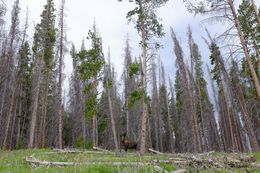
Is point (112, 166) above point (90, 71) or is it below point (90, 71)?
below

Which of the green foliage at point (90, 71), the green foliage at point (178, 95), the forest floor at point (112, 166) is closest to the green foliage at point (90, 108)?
the green foliage at point (90, 71)

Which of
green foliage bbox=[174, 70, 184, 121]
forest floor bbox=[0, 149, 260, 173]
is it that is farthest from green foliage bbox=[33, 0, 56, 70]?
green foliage bbox=[174, 70, 184, 121]

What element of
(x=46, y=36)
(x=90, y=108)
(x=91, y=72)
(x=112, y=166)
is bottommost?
(x=112, y=166)

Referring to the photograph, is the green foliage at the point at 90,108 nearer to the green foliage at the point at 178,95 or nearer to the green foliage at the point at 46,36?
the green foliage at the point at 46,36

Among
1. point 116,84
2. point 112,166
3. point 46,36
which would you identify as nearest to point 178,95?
point 116,84

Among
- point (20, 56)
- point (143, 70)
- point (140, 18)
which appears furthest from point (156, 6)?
point (20, 56)

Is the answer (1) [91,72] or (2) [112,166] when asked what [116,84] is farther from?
(2) [112,166]

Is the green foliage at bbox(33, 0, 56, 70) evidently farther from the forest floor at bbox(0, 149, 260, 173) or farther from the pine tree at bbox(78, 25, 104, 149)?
the forest floor at bbox(0, 149, 260, 173)

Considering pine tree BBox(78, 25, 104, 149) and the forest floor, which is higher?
pine tree BBox(78, 25, 104, 149)

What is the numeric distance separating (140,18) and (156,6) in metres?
1.58

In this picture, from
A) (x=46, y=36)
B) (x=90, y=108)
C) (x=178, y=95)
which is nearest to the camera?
(x=90, y=108)

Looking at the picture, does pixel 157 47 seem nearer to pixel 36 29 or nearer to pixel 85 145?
pixel 85 145

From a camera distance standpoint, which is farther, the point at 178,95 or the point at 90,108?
the point at 178,95

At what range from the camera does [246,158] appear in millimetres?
9523
